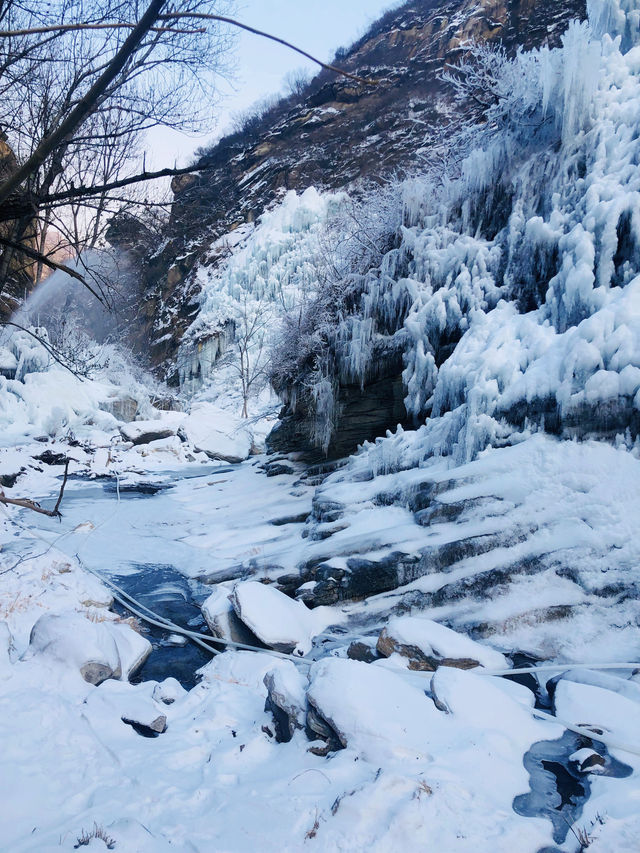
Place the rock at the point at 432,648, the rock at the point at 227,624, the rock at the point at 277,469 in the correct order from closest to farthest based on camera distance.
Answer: the rock at the point at 432,648 < the rock at the point at 227,624 < the rock at the point at 277,469

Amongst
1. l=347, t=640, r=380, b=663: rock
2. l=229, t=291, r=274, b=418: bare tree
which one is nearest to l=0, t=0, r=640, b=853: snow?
l=347, t=640, r=380, b=663: rock

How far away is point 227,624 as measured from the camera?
478 centimetres

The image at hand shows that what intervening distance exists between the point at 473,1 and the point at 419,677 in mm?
38338

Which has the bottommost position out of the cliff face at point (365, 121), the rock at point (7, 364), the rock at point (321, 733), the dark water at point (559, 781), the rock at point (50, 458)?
the dark water at point (559, 781)

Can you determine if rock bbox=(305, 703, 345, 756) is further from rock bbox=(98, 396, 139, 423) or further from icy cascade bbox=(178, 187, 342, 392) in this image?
icy cascade bbox=(178, 187, 342, 392)

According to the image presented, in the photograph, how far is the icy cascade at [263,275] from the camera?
2262 cm

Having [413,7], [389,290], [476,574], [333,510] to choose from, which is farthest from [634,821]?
[413,7]

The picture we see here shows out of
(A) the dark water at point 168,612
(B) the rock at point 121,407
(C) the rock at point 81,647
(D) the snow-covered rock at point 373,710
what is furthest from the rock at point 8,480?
(D) the snow-covered rock at point 373,710

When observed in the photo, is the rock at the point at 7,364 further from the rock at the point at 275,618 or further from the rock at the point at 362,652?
the rock at the point at 362,652

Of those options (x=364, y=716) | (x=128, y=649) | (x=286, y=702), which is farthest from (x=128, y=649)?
(x=364, y=716)

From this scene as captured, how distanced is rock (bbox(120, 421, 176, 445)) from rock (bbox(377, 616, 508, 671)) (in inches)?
503

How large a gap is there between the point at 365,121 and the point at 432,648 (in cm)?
3291

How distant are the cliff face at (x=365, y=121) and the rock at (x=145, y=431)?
1265 cm

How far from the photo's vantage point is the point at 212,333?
25797 millimetres
